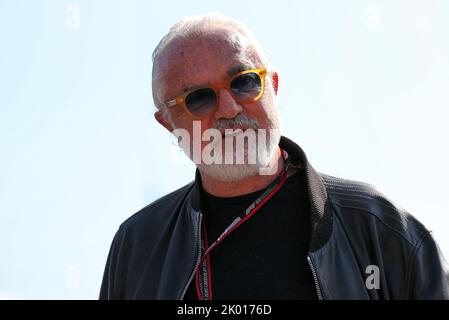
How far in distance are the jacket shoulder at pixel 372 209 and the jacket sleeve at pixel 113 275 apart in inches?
54.7

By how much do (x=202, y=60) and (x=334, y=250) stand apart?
4.59ft

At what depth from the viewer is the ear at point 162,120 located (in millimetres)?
4949

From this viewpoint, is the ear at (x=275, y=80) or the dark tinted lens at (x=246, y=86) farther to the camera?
the ear at (x=275, y=80)

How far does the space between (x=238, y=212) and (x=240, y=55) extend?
0.95m

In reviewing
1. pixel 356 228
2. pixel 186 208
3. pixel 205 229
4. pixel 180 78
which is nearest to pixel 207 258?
pixel 205 229

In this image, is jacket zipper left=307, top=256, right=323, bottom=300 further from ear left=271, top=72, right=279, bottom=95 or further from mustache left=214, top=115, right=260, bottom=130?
ear left=271, top=72, right=279, bottom=95

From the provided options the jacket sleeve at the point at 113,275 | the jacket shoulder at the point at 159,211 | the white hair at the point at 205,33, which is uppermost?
the white hair at the point at 205,33

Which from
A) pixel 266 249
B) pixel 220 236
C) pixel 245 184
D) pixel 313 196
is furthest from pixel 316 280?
pixel 245 184

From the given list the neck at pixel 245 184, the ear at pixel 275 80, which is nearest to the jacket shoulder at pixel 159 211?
the neck at pixel 245 184

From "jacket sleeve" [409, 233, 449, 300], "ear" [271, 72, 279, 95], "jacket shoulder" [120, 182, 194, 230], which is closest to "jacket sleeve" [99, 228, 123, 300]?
"jacket shoulder" [120, 182, 194, 230]

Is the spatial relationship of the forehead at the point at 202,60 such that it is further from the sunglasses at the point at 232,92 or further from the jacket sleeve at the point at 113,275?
the jacket sleeve at the point at 113,275

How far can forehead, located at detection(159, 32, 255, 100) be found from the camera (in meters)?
4.53
